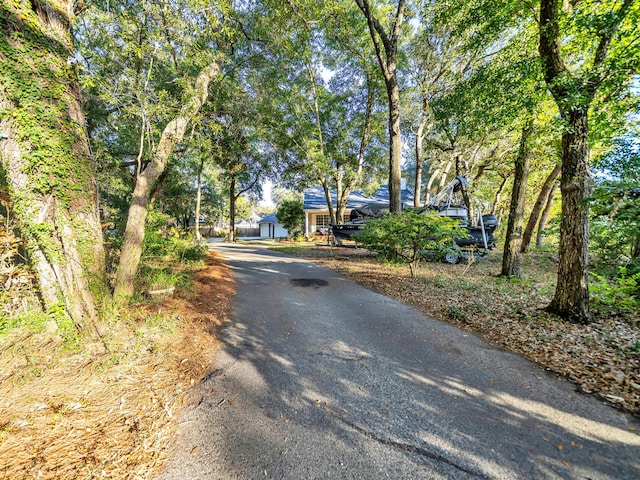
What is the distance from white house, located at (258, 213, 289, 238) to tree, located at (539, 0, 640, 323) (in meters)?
29.9

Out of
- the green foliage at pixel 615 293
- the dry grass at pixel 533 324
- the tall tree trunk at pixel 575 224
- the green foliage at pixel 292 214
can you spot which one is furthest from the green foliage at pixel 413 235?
the green foliage at pixel 292 214

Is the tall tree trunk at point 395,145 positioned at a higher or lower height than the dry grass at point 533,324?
higher

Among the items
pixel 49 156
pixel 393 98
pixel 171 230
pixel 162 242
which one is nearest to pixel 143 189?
pixel 49 156

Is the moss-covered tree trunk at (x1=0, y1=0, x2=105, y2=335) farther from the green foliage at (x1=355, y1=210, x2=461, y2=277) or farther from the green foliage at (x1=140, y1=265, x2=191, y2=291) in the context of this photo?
the green foliage at (x1=355, y1=210, x2=461, y2=277)

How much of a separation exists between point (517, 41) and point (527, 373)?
27.6 ft

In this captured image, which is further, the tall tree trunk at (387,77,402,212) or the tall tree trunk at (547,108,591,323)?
the tall tree trunk at (387,77,402,212)

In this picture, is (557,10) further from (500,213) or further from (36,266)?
(500,213)

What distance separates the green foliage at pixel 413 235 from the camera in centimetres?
608

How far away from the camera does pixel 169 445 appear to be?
1847mm

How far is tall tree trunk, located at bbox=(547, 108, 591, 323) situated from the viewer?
3834mm

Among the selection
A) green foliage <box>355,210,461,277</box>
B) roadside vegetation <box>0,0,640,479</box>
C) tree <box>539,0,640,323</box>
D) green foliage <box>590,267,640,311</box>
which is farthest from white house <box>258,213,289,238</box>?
green foliage <box>590,267,640,311</box>

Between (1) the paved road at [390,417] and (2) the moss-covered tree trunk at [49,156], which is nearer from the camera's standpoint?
(1) the paved road at [390,417]

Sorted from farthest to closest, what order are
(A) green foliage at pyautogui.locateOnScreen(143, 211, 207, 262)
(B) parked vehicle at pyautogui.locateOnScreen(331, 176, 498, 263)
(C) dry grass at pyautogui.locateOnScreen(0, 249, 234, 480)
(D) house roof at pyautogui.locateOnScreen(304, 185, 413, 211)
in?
(D) house roof at pyautogui.locateOnScreen(304, 185, 413, 211) → (B) parked vehicle at pyautogui.locateOnScreen(331, 176, 498, 263) → (A) green foliage at pyautogui.locateOnScreen(143, 211, 207, 262) → (C) dry grass at pyautogui.locateOnScreen(0, 249, 234, 480)

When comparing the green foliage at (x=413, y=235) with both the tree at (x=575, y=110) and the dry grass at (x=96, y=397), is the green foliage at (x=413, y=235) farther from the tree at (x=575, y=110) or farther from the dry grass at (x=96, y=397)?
A: the dry grass at (x=96, y=397)
